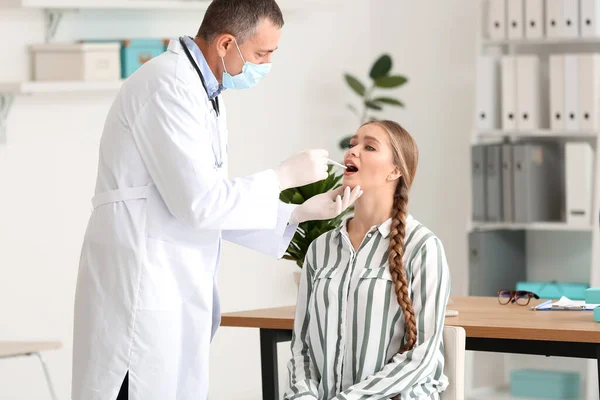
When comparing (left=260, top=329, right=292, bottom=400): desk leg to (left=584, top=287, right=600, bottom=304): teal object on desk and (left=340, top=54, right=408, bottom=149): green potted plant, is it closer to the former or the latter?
(left=584, top=287, right=600, bottom=304): teal object on desk

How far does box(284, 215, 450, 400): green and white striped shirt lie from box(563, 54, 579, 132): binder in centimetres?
200

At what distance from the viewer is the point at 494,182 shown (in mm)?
4109

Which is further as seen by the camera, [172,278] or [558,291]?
[558,291]

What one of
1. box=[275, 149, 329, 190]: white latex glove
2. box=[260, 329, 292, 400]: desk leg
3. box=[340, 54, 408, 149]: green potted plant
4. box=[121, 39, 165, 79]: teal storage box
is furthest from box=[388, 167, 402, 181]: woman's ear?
box=[340, 54, 408, 149]: green potted plant

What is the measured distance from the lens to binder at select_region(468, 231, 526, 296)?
415 cm

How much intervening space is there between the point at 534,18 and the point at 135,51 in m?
1.62

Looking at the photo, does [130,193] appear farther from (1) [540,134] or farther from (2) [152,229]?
(1) [540,134]

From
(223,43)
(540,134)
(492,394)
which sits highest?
(223,43)

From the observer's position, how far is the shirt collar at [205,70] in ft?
6.79

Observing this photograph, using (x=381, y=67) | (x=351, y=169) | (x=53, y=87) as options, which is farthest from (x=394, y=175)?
(x=381, y=67)

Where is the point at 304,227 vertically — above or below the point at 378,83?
below

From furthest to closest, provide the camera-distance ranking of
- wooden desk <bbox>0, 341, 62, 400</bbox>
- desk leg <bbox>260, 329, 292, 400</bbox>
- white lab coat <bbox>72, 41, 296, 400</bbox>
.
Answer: wooden desk <bbox>0, 341, 62, 400</bbox> → desk leg <bbox>260, 329, 292, 400</bbox> → white lab coat <bbox>72, 41, 296, 400</bbox>

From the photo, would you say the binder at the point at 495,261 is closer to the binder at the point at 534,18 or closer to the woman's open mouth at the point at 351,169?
the binder at the point at 534,18

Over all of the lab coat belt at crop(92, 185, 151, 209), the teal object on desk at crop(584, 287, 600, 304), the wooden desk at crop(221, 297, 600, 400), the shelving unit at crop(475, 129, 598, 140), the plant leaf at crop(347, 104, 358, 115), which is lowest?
the wooden desk at crop(221, 297, 600, 400)
